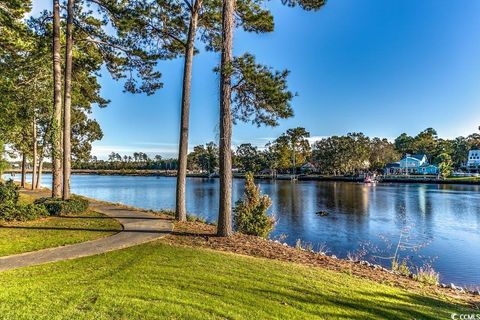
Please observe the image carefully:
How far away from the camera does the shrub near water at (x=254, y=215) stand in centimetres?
1207

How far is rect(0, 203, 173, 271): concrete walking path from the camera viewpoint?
6.27 meters

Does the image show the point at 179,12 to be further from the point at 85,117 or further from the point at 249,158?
the point at 249,158

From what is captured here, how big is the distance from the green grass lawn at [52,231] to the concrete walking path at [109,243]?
0.37 m

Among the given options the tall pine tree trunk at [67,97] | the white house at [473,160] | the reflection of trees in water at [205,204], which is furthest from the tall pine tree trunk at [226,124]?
the white house at [473,160]

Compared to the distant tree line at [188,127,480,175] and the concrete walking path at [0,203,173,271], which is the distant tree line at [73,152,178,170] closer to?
the distant tree line at [188,127,480,175]

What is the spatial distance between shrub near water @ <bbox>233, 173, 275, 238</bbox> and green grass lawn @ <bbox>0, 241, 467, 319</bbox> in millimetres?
5383

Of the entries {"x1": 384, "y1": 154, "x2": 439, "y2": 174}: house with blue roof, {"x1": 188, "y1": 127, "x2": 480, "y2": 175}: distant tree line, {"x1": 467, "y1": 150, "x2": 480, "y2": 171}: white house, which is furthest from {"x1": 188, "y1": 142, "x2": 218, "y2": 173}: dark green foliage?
{"x1": 467, "y1": 150, "x2": 480, "y2": 171}: white house

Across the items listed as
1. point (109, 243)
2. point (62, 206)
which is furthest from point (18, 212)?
point (109, 243)

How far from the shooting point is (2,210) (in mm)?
10211

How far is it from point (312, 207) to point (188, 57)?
20834 mm

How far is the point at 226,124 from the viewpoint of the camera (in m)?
8.96

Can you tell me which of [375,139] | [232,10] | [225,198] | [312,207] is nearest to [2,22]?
[232,10]

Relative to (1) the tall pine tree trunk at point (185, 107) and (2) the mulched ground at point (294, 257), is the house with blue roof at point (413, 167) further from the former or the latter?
(2) the mulched ground at point (294, 257)

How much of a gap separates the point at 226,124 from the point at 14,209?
7.39 meters
